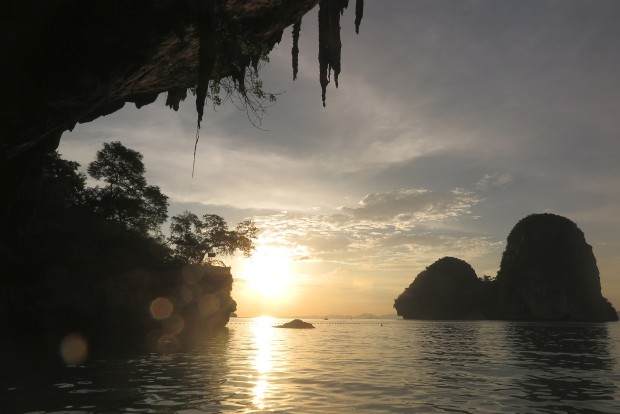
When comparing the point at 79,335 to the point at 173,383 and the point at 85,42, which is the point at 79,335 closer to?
the point at 173,383

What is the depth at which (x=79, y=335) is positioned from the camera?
33.2 m

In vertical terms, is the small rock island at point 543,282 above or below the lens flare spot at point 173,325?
above

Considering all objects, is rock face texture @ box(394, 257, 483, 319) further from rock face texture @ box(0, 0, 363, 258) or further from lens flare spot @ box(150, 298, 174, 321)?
rock face texture @ box(0, 0, 363, 258)

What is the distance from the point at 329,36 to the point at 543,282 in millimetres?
135613

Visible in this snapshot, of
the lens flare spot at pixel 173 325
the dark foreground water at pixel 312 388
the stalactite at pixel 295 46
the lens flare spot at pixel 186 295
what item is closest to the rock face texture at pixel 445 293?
the lens flare spot at pixel 186 295

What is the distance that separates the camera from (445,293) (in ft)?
531

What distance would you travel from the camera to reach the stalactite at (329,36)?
12945 millimetres

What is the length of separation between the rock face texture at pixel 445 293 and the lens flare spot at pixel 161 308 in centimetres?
13664

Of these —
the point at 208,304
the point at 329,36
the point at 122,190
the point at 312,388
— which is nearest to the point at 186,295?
the point at 208,304

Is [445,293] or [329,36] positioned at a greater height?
[329,36]

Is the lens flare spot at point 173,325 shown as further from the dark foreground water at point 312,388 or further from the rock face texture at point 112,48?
the rock face texture at point 112,48

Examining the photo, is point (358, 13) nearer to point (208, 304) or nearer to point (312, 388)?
point (312, 388)

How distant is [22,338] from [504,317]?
136 metres

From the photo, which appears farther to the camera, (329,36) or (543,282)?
(543,282)
